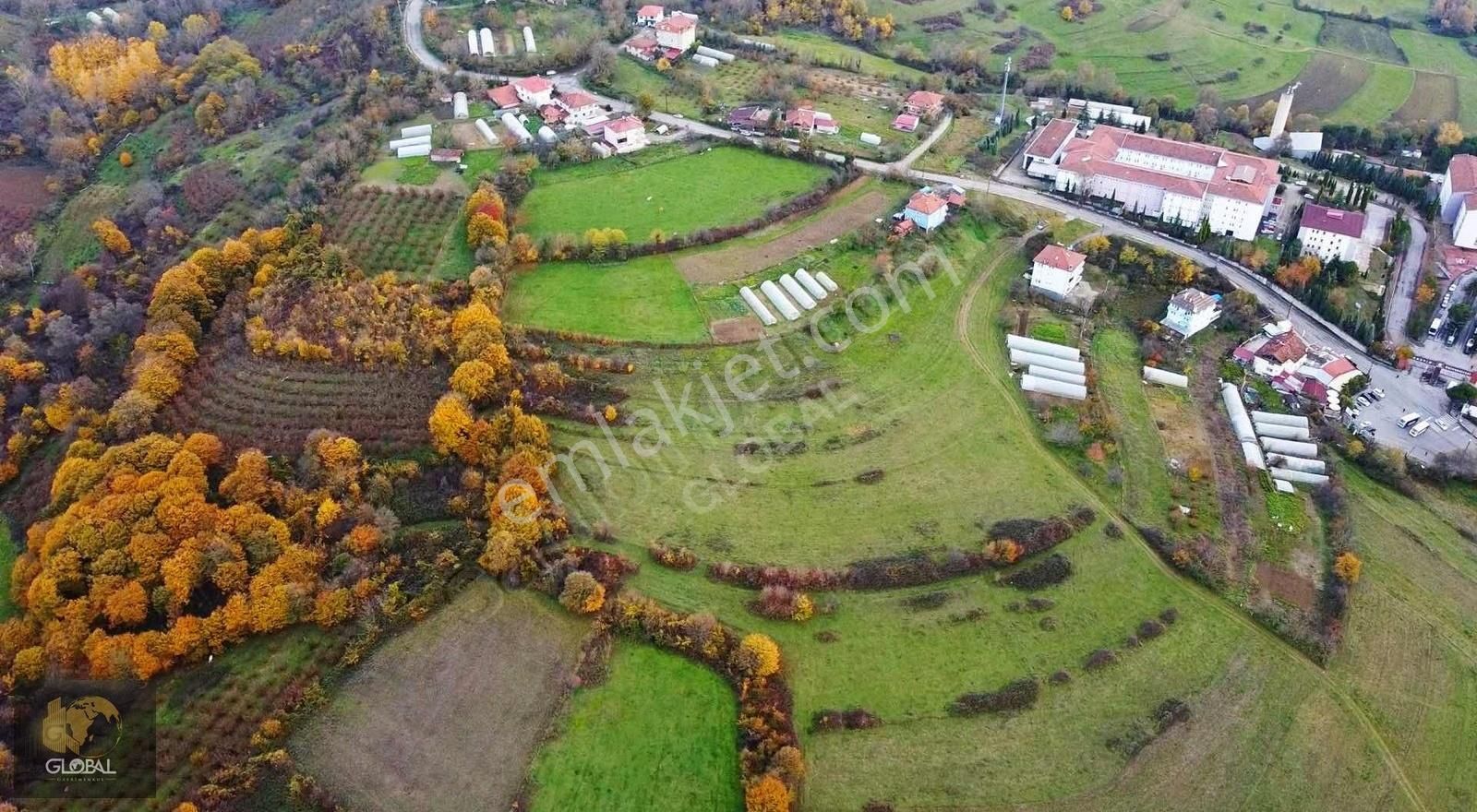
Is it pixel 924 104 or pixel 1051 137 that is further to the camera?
pixel 924 104

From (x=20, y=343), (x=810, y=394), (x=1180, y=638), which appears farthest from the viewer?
(x=20, y=343)

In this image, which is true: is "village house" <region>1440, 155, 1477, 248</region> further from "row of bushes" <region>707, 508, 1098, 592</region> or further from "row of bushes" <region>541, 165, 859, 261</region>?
"row of bushes" <region>541, 165, 859, 261</region>

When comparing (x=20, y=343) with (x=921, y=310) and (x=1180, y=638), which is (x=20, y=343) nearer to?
(x=921, y=310)

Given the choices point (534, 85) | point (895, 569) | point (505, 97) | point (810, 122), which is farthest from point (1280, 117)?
point (505, 97)

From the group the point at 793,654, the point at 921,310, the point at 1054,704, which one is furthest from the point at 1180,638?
the point at 921,310

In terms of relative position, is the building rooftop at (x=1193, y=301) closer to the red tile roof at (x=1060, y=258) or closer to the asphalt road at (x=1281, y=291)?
the asphalt road at (x=1281, y=291)

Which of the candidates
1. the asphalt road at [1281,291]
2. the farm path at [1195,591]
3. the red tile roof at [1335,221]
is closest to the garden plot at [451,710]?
the farm path at [1195,591]

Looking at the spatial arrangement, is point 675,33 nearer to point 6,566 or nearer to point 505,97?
point 505,97
